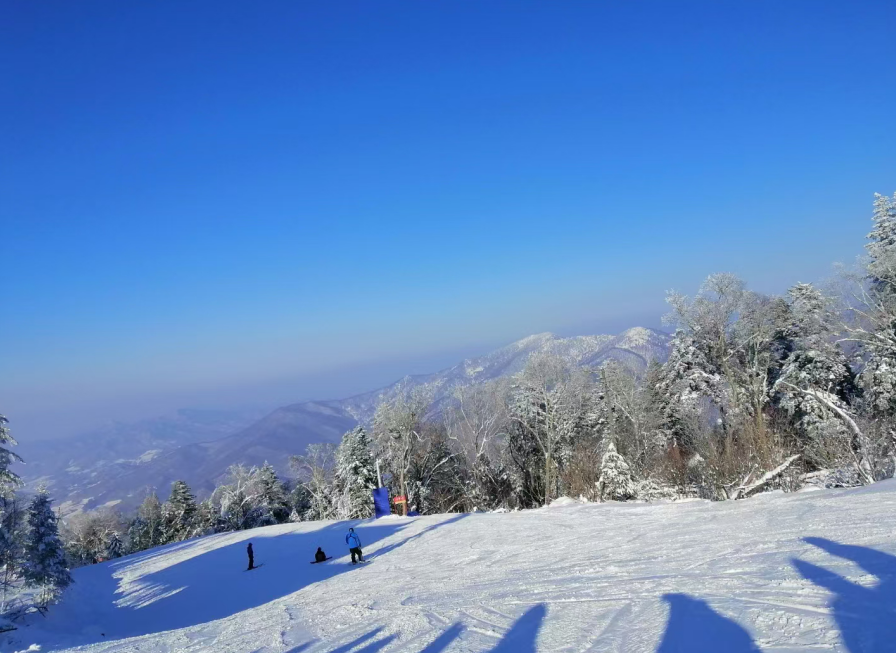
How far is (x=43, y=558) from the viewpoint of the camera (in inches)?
826

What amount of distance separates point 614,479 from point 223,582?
20058mm

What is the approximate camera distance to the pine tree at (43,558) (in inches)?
808

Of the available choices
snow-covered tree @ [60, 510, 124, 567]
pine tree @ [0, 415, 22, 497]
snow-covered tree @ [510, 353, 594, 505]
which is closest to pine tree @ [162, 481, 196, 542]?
snow-covered tree @ [60, 510, 124, 567]

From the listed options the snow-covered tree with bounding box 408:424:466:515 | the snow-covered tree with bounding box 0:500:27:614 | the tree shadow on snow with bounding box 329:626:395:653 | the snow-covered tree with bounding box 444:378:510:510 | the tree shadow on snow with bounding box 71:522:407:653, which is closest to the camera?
the tree shadow on snow with bounding box 329:626:395:653

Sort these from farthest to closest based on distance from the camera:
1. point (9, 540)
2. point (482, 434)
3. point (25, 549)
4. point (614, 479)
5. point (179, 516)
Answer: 1. point (179, 516)
2. point (482, 434)
3. point (614, 479)
4. point (25, 549)
5. point (9, 540)

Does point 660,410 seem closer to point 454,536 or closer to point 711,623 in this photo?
point 454,536

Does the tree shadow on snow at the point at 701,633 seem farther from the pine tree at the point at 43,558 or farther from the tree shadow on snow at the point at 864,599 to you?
the pine tree at the point at 43,558

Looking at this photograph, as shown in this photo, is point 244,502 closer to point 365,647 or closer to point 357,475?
point 357,475

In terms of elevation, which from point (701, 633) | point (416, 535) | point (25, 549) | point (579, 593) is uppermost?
point (701, 633)

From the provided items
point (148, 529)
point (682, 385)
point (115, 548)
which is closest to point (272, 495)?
point (148, 529)

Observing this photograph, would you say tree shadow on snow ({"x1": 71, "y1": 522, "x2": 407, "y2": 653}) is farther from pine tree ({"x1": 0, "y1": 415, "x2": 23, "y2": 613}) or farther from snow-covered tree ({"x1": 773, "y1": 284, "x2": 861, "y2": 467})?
snow-covered tree ({"x1": 773, "y1": 284, "x2": 861, "y2": 467})

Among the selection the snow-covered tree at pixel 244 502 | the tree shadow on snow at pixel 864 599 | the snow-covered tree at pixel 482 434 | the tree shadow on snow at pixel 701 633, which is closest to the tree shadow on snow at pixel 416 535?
the snow-covered tree at pixel 482 434

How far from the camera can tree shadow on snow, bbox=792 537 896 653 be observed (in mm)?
5160

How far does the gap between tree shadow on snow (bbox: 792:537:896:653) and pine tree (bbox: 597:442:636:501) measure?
70.8ft
